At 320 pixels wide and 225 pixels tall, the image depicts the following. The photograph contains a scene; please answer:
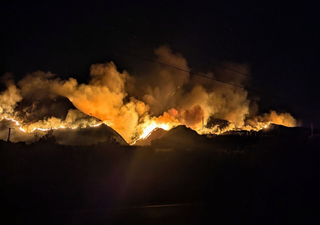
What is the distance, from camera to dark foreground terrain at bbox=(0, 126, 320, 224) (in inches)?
380

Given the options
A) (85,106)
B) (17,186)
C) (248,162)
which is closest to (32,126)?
(85,106)

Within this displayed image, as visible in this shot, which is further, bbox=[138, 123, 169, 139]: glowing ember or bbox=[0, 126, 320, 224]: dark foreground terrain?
bbox=[138, 123, 169, 139]: glowing ember

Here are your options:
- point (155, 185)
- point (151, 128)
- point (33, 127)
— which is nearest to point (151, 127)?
point (151, 128)

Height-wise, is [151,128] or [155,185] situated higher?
[151,128]

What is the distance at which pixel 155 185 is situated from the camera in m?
14.5

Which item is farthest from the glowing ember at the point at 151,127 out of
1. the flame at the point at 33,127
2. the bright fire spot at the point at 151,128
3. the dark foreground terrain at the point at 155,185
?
the dark foreground terrain at the point at 155,185

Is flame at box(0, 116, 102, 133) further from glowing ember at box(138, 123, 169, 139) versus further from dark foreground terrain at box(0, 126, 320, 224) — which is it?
dark foreground terrain at box(0, 126, 320, 224)

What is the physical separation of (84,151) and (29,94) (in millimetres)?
22080

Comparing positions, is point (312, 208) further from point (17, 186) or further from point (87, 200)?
point (17, 186)

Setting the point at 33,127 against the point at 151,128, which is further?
the point at 151,128

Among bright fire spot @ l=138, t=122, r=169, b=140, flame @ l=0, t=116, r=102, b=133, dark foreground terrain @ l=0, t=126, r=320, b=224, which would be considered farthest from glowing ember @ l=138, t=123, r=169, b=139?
dark foreground terrain @ l=0, t=126, r=320, b=224

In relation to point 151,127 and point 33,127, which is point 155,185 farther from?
point 151,127

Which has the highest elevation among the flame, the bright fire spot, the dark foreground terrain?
the bright fire spot

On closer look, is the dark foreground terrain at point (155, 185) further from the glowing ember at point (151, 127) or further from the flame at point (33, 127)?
the glowing ember at point (151, 127)
